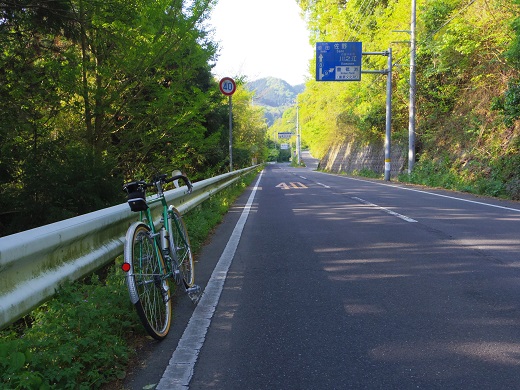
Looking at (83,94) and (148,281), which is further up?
(83,94)

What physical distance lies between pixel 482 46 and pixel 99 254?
748 inches

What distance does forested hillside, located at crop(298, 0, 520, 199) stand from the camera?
47.6ft

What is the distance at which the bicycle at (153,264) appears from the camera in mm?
2904

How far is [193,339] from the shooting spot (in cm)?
311

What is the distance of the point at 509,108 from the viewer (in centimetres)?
1356

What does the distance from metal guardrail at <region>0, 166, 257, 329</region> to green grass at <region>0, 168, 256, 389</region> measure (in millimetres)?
152

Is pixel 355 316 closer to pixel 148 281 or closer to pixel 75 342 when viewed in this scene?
pixel 148 281

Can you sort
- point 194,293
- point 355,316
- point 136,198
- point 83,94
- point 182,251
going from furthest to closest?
point 83,94
point 182,251
point 194,293
point 355,316
point 136,198

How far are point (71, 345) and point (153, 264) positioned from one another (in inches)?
39.5

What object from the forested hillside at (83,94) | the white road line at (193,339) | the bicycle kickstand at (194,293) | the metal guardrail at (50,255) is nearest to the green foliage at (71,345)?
the metal guardrail at (50,255)

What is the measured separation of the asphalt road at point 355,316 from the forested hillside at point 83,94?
8.08 feet

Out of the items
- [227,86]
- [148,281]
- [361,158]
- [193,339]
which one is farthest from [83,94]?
[361,158]

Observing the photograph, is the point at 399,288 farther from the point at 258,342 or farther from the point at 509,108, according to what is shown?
the point at 509,108

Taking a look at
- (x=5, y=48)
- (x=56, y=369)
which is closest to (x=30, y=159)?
(x=5, y=48)
